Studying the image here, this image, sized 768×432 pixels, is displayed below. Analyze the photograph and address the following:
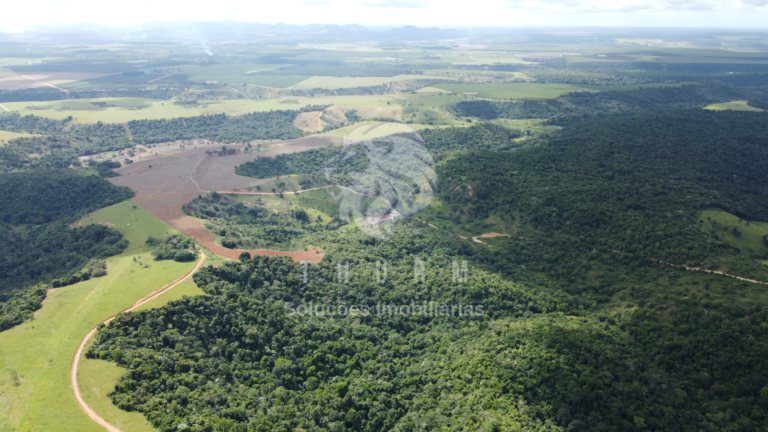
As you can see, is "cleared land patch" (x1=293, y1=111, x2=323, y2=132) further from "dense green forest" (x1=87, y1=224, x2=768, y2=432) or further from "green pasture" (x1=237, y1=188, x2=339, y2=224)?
"dense green forest" (x1=87, y1=224, x2=768, y2=432)

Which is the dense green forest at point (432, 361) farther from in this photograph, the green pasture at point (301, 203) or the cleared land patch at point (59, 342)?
the green pasture at point (301, 203)

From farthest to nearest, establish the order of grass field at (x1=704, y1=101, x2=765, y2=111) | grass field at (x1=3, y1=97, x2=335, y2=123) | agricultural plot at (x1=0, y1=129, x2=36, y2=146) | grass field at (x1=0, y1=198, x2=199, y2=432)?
grass field at (x1=3, y1=97, x2=335, y2=123) → grass field at (x1=704, y1=101, x2=765, y2=111) → agricultural plot at (x1=0, y1=129, x2=36, y2=146) → grass field at (x1=0, y1=198, x2=199, y2=432)

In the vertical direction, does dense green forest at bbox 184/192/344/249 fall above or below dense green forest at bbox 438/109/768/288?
below

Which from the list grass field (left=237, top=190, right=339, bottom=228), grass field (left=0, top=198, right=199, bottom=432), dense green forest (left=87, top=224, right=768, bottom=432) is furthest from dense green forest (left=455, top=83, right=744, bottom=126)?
grass field (left=0, top=198, right=199, bottom=432)

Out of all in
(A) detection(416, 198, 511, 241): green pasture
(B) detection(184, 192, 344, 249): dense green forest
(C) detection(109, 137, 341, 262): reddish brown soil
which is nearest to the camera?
(C) detection(109, 137, 341, 262): reddish brown soil

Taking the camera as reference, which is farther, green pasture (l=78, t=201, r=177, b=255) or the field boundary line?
green pasture (l=78, t=201, r=177, b=255)

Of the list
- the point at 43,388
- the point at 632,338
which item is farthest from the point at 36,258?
the point at 632,338

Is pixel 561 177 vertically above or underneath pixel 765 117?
underneath

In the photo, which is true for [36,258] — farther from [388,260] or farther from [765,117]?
[765,117]
